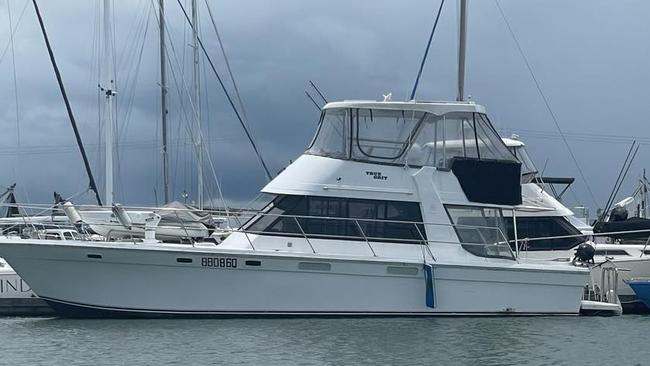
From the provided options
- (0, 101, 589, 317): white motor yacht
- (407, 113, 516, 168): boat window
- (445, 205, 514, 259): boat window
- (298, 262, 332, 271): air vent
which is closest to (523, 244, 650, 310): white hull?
(0, 101, 589, 317): white motor yacht

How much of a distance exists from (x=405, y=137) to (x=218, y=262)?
14.9 feet

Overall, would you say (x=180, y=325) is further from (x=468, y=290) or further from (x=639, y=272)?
(x=639, y=272)

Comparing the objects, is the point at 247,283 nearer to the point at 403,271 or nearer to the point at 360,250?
the point at 360,250

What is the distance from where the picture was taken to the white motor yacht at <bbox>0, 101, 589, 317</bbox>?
1706 cm

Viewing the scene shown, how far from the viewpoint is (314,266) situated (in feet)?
56.6

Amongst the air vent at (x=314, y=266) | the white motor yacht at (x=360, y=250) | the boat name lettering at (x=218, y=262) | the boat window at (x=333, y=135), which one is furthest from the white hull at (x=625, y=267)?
the boat name lettering at (x=218, y=262)

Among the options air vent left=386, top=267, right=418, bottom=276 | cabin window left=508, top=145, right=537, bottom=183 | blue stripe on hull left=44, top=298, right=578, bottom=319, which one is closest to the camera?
blue stripe on hull left=44, top=298, right=578, bottom=319

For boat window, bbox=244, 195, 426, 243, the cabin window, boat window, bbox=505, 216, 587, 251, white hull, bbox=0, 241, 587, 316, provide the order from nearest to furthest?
white hull, bbox=0, 241, 587, 316
boat window, bbox=244, 195, 426, 243
boat window, bbox=505, 216, 587, 251
the cabin window

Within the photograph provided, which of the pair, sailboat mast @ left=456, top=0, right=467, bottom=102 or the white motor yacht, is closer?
the white motor yacht

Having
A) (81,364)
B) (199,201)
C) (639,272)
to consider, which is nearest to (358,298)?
(81,364)

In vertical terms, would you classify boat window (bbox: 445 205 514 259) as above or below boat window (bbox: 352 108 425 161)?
below

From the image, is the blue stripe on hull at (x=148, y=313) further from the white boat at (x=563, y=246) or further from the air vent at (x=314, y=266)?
the white boat at (x=563, y=246)

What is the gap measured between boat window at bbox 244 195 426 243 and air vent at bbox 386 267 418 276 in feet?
1.96

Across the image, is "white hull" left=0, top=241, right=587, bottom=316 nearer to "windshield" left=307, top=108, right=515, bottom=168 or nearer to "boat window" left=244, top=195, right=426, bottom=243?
"boat window" left=244, top=195, right=426, bottom=243
